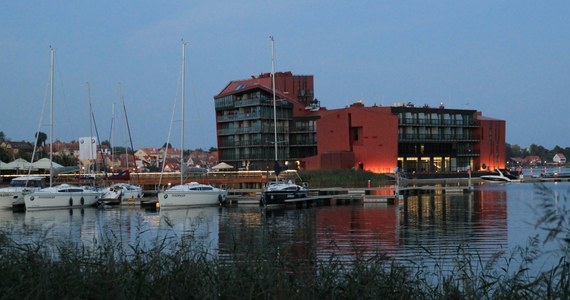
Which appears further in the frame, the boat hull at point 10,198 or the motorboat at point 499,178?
the motorboat at point 499,178

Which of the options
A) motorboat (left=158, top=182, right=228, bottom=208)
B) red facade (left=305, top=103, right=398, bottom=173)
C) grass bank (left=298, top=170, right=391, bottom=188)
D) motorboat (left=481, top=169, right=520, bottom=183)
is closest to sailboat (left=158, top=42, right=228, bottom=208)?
motorboat (left=158, top=182, right=228, bottom=208)

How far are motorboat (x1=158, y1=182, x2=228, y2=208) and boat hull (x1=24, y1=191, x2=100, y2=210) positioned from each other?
21.2ft

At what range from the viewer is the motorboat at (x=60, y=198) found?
168 ft

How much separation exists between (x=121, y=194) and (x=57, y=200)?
6.62 m

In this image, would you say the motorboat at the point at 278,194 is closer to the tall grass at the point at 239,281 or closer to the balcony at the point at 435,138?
the tall grass at the point at 239,281

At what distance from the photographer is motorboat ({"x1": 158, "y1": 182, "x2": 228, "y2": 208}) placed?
5088cm

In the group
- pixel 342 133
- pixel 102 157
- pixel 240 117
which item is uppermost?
pixel 240 117

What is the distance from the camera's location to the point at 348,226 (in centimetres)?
3469

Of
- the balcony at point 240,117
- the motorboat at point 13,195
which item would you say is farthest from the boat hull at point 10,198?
the balcony at point 240,117

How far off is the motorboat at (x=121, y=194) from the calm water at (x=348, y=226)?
7.98 ft

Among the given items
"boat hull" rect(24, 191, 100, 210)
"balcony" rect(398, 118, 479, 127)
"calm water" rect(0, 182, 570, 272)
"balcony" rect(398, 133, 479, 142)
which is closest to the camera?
"calm water" rect(0, 182, 570, 272)

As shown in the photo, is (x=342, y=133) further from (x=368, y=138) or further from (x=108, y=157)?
(x=108, y=157)

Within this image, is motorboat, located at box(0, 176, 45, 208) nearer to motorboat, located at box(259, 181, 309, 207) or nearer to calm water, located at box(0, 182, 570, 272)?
calm water, located at box(0, 182, 570, 272)

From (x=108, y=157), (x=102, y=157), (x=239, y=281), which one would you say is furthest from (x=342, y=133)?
(x=239, y=281)
